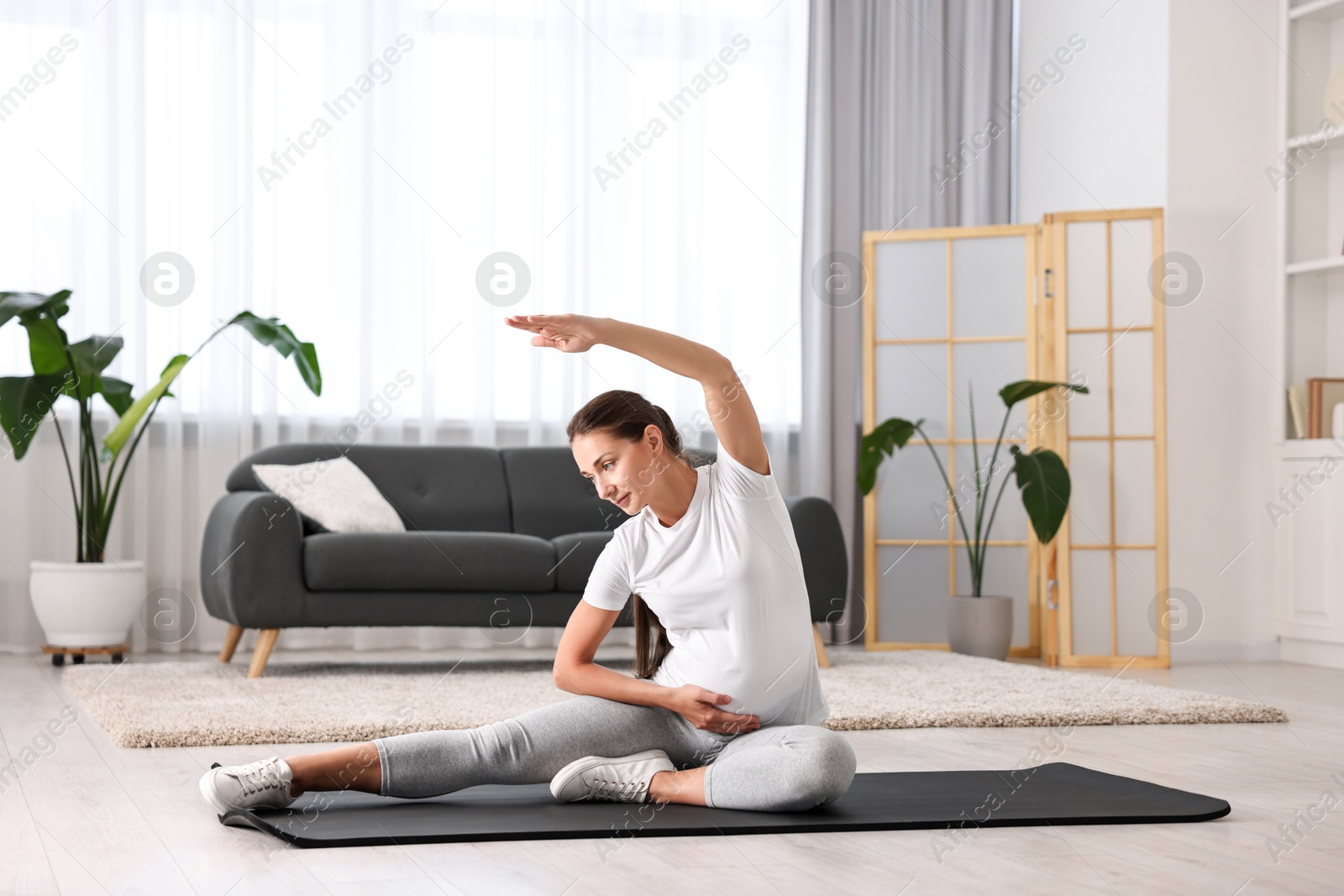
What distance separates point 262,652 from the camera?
3.74 m

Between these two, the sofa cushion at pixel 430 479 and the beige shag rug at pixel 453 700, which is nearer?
the beige shag rug at pixel 453 700

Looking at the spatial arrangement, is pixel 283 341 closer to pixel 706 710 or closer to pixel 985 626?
pixel 985 626

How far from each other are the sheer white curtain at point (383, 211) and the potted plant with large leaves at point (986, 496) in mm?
664

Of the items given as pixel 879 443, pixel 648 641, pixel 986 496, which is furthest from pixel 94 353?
pixel 986 496

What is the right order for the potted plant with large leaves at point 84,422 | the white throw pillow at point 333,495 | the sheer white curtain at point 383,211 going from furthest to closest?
→ the sheer white curtain at point 383,211 → the potted plant with large leaves at point 84,422 → the white throw pillow at point 333,495

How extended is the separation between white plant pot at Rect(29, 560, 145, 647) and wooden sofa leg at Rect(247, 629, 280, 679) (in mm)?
697

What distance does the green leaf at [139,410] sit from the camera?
13.7ft

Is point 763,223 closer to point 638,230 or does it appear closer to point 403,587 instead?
point 638,230

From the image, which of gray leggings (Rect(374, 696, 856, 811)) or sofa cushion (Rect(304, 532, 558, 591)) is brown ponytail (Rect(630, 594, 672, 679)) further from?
sofa cushion (Rect(304, 532, 558, 591))

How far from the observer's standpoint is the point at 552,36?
5148mm

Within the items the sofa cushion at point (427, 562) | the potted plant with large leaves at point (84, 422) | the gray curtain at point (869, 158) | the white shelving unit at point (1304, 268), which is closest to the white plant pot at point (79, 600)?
the potted plant with large leaves at point (84, 422)

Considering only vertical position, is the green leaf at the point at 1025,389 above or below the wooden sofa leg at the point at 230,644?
above

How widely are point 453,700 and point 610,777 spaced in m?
1.33

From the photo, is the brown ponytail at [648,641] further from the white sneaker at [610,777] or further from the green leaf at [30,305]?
the green leaf at [30,305]
